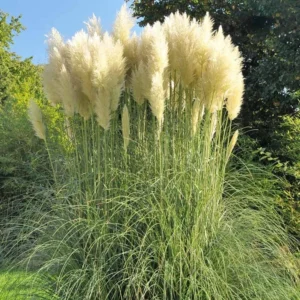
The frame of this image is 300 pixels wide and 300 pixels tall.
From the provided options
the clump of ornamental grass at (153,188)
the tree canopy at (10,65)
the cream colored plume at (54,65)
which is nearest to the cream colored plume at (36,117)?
the clump of ornamental grass at (153,188)

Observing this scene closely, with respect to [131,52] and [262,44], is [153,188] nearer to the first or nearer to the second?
[131,52]

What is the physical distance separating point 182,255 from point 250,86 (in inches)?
232

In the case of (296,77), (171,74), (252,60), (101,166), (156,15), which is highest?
(156,15)

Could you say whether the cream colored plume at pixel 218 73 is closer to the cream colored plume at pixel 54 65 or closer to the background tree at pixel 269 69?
the cream colored plume at pixel 54 65

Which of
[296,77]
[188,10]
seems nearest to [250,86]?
[296,77]

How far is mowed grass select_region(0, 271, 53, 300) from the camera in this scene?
8.45 feet

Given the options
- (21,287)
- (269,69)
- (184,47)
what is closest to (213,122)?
(184,47)

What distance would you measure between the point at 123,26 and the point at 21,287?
1.94 metres

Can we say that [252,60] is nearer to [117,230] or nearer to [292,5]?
[292,5]

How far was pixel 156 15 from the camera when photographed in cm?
876

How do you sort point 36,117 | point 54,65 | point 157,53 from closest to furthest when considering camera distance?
point 157,53 → point 54,65 → point 36,117

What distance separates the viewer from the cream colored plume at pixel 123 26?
3.01 metres

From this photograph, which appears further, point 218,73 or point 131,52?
point 131,52

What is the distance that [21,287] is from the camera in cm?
261
